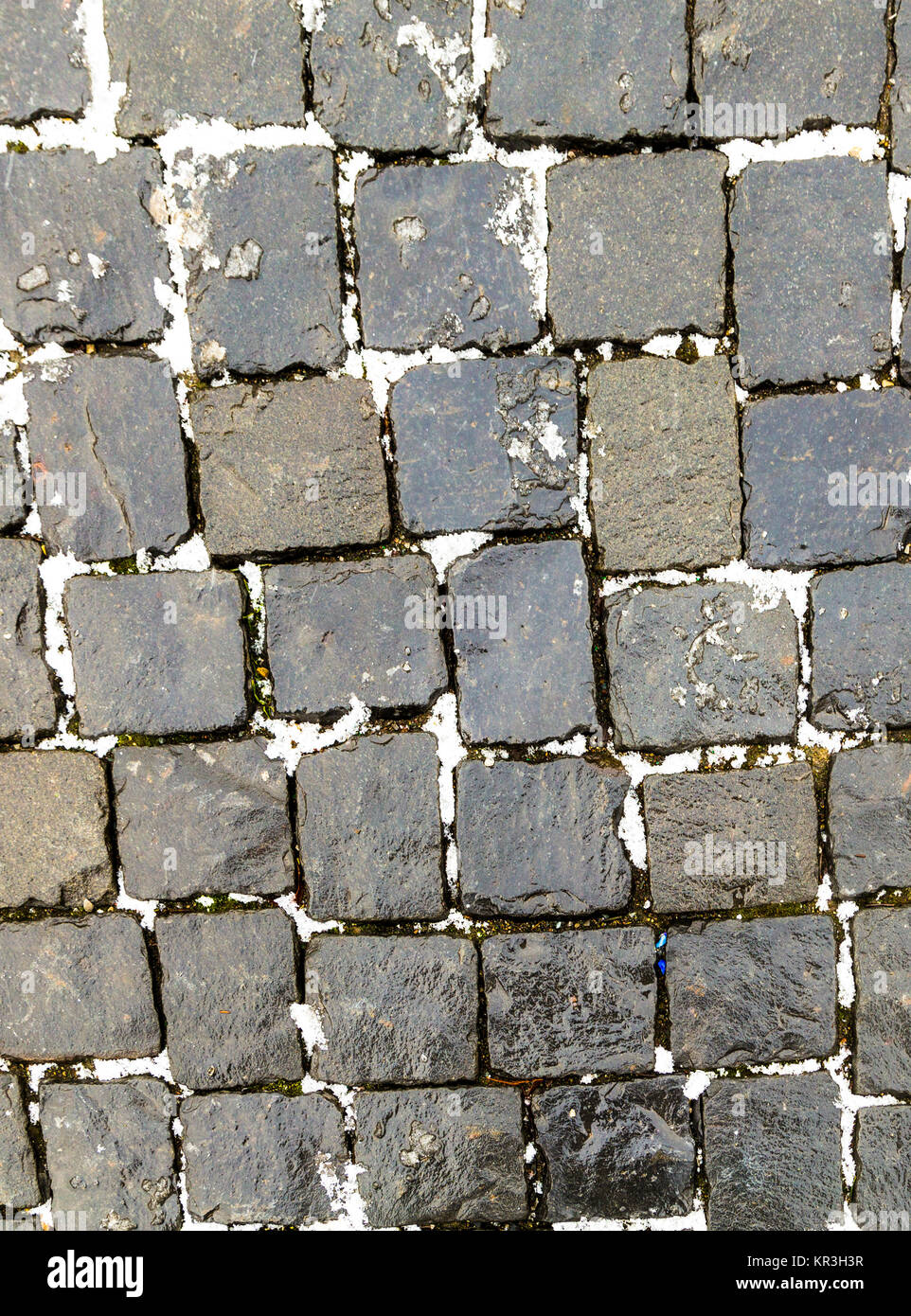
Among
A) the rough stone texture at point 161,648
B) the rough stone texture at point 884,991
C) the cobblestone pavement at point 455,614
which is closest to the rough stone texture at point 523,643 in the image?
the cobblestone pavement at point 455,614

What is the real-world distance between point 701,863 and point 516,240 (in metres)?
1.83

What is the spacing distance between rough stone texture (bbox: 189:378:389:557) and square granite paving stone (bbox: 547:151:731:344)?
2.11 feet

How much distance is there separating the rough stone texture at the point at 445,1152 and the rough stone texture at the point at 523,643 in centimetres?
109

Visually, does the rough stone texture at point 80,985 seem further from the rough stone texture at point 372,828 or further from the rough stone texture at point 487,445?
the rough stone texture at point 487,445

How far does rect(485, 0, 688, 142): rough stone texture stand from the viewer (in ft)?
7.23

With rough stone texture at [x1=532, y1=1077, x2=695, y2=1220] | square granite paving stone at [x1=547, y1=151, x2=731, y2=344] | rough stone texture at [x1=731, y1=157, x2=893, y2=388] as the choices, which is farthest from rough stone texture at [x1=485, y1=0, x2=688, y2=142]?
rough stone texture at [x1=532, y1=1077, x2=695, y2=1220]

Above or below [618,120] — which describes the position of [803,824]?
below

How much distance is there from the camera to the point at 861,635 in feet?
7.68

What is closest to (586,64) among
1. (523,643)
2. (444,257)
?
(444,257)

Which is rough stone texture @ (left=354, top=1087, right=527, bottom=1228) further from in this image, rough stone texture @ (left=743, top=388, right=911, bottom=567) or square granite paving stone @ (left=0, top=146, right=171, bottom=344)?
square granite paving stone @ (left=0, top=146, right=171, bottom=344)

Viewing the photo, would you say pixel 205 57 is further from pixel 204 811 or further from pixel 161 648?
pixel 204 811

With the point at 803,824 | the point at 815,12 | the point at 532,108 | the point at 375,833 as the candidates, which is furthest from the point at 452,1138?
the point at 815,12

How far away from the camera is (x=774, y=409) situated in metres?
2.31
